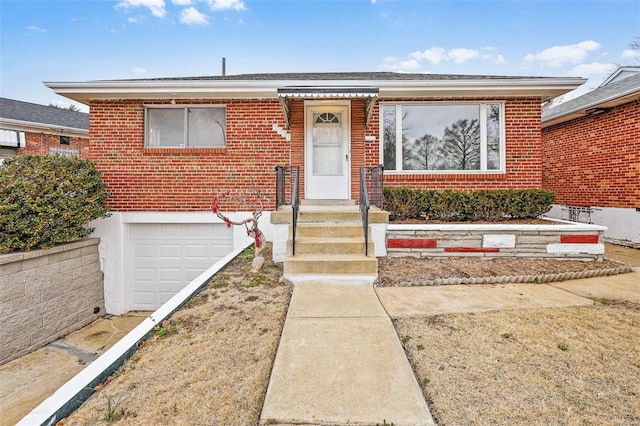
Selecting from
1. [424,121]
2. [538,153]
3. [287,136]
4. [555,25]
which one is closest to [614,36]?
[555,25]

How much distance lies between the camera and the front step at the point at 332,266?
4430 mm

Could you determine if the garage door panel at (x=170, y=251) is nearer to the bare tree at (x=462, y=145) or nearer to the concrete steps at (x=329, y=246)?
the concrete steps at (x=329, y=246)

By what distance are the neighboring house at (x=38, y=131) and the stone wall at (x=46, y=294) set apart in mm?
6369

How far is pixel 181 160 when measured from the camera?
7.18 meters

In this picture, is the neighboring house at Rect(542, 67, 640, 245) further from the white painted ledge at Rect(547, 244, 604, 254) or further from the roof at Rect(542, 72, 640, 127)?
the white painted ledge at Rect(547, 244, 604, 254)

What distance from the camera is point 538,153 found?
7188 mm

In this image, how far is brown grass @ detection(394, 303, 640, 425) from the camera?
1.83 metres

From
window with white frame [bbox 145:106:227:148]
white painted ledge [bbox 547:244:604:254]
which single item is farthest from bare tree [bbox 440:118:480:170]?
window with white frame [bbox 145:106:227:148]

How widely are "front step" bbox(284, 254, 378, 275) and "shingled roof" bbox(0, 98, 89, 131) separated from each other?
13.1m

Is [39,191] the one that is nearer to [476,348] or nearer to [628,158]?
[476,348]

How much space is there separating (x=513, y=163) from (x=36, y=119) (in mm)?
16555

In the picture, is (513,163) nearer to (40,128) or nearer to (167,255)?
(167,255)

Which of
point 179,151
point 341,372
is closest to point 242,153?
point 179,151

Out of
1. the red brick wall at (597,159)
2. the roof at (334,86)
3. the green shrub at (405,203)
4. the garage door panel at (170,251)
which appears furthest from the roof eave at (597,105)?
the garage door panel at (170,251)
